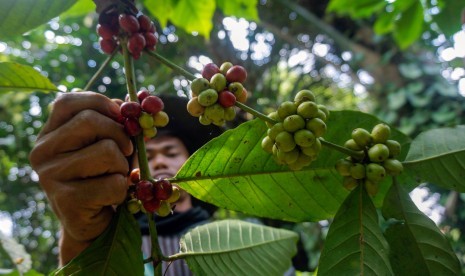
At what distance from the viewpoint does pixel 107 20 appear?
0.95m

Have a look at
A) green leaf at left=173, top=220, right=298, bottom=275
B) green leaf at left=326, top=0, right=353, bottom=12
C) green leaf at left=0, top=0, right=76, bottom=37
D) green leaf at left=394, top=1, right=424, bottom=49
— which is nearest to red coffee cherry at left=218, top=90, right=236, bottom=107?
green leaf at left=173, top=220, right=298, bottom=275

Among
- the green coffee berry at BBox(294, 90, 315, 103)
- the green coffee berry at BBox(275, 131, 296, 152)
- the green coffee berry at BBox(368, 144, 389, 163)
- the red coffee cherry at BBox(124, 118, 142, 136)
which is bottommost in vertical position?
the green coffee berry at BBox(275, 131, 296, 152)

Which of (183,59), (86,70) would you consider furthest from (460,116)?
(86,70)

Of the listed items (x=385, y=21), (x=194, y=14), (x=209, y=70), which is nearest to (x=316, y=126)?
(x=209, y=70)

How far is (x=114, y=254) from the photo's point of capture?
81 centimetres

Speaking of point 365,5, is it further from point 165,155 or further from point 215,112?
point 215,112

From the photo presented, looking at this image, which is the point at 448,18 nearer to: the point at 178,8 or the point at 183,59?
the point at 178,8

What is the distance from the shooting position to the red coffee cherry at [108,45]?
985 mm

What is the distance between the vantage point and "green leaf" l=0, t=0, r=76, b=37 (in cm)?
95

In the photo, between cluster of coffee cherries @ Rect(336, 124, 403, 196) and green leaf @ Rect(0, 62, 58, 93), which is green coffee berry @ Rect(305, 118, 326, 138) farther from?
green leaf @ Rect(0, 62, 58, 93)

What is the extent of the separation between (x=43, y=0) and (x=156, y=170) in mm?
1278

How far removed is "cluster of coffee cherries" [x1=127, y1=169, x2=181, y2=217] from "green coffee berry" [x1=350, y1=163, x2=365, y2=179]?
34 centimetres

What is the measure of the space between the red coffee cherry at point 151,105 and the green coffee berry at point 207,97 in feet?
0.40

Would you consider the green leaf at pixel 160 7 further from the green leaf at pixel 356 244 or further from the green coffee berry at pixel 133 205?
the green leaf at pixel 356 244
